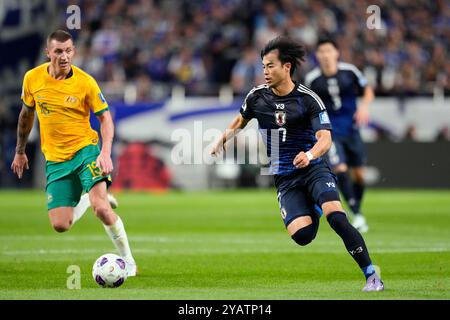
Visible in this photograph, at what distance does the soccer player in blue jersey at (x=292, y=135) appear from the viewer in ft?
31.1

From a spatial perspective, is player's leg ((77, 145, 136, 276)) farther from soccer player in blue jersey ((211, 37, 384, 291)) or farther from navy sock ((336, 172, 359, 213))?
navy sock ((336, 172, 359, 213))

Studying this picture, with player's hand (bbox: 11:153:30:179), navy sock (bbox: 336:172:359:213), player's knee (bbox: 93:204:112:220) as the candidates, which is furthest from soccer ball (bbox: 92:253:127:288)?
navy sock (bbox: 336:172:359:213)

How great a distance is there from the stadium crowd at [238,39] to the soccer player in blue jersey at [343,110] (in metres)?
10.1

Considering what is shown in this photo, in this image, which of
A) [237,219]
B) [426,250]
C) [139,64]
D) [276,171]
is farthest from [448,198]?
[276,171]

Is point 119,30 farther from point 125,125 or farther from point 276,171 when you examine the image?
point 276,171

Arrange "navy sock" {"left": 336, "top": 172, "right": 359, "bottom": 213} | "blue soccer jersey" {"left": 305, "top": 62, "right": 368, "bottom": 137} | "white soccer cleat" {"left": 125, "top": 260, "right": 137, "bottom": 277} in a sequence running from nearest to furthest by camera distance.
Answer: "white soccer cleat" {"left": 125, "top": 260, "right": 137, "bottom": 277}, "blue soccer jersey" {"left": 305, "top": 62, "right": 368, "bottom": 137}, "navy sock" {"left": 336, "top": 172, "right": 359, "bottom": 213}

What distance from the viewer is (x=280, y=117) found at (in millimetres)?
9758

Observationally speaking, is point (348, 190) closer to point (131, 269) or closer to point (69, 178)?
point (131, 269)

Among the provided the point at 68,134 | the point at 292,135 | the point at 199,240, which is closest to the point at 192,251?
the point at 199,240

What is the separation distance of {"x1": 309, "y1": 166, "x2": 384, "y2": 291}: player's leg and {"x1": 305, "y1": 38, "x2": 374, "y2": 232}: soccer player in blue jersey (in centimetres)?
634

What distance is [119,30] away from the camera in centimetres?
2923

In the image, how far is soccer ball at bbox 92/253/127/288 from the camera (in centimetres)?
945

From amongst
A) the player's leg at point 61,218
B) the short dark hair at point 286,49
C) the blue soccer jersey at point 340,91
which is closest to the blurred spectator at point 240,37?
the blue soccer jersey at point 340,91

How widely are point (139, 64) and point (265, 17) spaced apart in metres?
4.00
